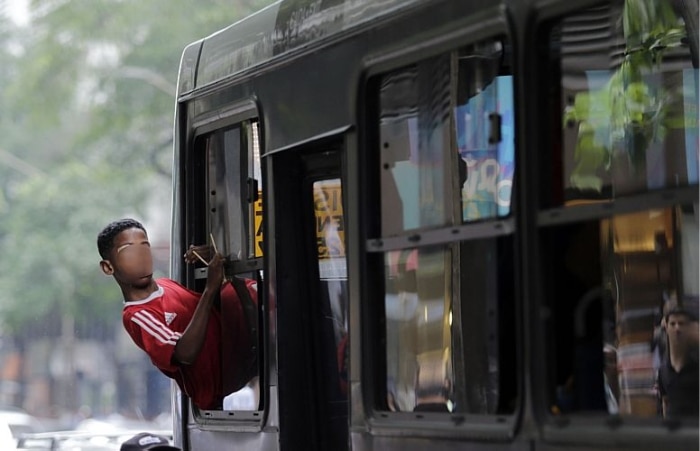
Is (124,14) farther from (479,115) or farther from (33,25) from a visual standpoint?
(479,115)

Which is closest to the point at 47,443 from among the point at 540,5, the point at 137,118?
the point at 137,118

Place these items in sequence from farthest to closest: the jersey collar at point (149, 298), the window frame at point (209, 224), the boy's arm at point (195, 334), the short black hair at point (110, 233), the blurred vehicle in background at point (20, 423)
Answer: the blurred vehicle in background at point (20, 423) < the short black hair at point (110, 233) < the jersey collar at point (149, 298) < the boy's arm at point (195, 334) < the window frame at point (209, 224)

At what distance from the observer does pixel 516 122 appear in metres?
4.05

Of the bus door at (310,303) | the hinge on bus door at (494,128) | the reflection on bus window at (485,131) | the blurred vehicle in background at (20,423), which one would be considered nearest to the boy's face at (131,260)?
the bus door at (310,303)

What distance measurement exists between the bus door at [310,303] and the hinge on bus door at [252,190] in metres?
0.32

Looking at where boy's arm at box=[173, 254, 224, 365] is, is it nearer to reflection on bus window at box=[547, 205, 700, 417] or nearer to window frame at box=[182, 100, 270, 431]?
window frame at box=[182, 100, 270, 431]

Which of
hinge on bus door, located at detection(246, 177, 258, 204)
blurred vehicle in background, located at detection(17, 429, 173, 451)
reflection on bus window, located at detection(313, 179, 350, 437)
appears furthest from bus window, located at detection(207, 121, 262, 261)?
blurred vehicle in background, located at detection(17, 429, 173, 451)

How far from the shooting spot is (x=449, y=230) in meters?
4.33

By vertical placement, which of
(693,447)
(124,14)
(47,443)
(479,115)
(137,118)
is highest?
(124,14)

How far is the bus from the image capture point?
3.94m

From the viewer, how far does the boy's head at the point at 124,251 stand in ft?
19.7

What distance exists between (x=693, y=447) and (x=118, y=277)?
317 cm

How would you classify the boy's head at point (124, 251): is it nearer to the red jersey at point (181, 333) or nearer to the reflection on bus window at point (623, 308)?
the red jersey at point (181, 333)

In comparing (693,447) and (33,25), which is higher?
(33,25)
